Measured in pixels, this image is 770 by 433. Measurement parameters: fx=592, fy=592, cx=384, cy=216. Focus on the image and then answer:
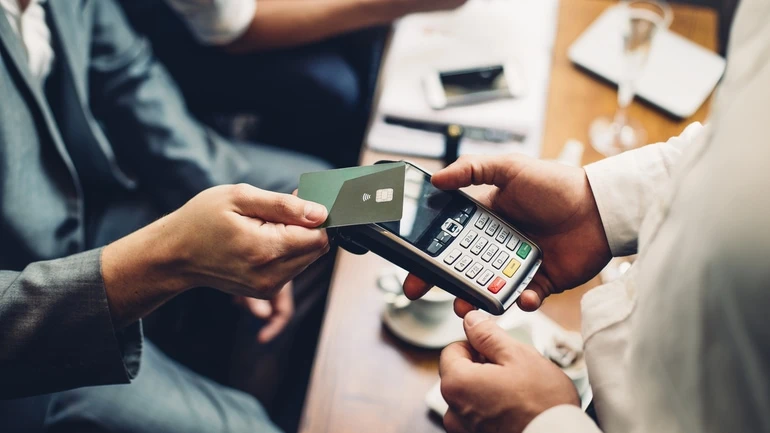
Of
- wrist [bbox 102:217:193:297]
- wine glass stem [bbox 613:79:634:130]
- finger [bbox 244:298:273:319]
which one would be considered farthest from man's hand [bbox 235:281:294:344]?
wine glass stem [bbox 613:79:634:130]

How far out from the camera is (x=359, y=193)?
0.60 meters

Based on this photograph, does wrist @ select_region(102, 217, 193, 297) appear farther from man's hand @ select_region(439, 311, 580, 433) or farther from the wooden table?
man's hand @ select_region(439, 311, 580, 433)

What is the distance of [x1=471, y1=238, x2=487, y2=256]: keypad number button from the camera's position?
2.11 feet

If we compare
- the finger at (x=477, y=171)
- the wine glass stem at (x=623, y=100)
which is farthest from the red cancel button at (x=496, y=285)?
the wine glass stem at (x=623, y=100)

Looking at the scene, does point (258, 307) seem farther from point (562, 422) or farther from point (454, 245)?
point (562, 422)

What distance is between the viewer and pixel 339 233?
0.61 meters

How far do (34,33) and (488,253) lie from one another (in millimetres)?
711

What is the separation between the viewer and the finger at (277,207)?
0.59 meters

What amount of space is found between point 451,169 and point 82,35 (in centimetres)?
61

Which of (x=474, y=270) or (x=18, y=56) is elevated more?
(x=18, y=56)

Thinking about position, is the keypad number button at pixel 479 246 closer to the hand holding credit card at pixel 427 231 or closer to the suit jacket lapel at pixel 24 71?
the hand holding credit card at pixel 427 231

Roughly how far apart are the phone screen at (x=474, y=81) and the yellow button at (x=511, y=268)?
376 mm

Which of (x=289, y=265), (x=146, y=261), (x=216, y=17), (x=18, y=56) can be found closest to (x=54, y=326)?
(x=146, y=261)

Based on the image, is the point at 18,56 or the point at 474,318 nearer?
the point at 474,318
